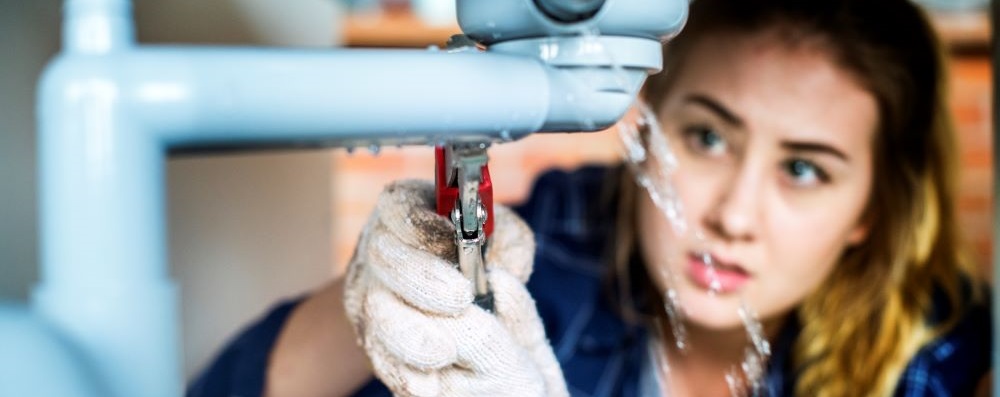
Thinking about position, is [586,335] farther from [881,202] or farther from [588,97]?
[588,97]

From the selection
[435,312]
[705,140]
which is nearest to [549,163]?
[705,140]

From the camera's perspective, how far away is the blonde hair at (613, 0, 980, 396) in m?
0.88

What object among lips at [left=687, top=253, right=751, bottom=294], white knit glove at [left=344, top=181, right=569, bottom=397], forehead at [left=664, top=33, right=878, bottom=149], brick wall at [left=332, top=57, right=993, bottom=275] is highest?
forehead at [left=664, top=33, right=878, bottom=149]

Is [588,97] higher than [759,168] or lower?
higher

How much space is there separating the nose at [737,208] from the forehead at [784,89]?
0.05 m

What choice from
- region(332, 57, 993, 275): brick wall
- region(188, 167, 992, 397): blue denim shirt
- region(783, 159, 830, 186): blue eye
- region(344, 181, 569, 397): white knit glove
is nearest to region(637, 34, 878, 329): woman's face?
region(783, 159, 830, 186): blue eye

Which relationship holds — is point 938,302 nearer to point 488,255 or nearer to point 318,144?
point 488,255

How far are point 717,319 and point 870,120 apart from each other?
253 mm

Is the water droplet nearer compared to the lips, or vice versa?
the water droplet

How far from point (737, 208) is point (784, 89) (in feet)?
0.41

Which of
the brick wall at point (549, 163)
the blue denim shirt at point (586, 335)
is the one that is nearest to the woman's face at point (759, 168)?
the blue denim shirt at point (586, 335)

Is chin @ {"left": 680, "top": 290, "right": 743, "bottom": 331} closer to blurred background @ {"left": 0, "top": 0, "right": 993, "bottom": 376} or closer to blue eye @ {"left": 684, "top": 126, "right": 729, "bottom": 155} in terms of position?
blue eye @ {"left": 684, "top": 126, "right": 729, "bottom": 155}

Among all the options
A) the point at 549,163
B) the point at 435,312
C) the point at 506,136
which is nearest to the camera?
the point at 506,136

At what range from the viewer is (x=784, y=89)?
2.68 ft
